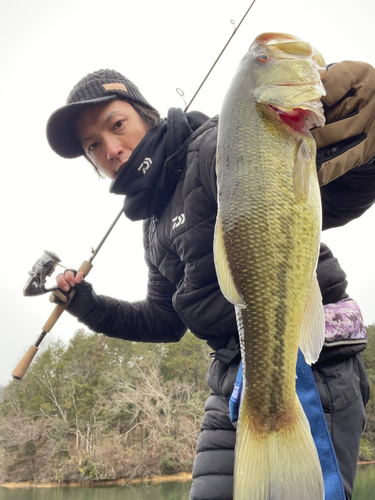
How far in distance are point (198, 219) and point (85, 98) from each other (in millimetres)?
1261

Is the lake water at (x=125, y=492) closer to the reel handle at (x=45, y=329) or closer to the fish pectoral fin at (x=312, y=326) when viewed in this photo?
the reel handle at (x=45, y=329)

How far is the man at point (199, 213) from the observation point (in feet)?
4.40

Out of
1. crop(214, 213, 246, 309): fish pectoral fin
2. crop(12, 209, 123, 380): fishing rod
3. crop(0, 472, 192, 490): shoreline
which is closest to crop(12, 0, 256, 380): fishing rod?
crop(12, 209, 123, 380): fishing rod

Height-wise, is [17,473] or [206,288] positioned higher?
[206,288]

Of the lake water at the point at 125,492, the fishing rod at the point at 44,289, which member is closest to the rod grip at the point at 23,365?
the fishing rod at the point at 44,289

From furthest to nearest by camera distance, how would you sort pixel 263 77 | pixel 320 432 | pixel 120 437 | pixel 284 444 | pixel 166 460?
pixel 120 437 < pixel 166 460 < pixel 320 432 < pixel 263 77 < pixel 284 444

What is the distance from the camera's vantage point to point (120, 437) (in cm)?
2527

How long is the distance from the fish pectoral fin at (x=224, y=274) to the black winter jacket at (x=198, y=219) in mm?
483

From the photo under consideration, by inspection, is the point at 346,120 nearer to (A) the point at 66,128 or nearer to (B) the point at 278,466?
(B) the point at 278,466

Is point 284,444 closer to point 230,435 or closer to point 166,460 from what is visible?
point 230,435

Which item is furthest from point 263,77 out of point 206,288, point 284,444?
point 284,444

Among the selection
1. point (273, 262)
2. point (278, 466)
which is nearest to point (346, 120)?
point (273, 262)

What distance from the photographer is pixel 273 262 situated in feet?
3.65

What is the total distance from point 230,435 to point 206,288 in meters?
0.77
